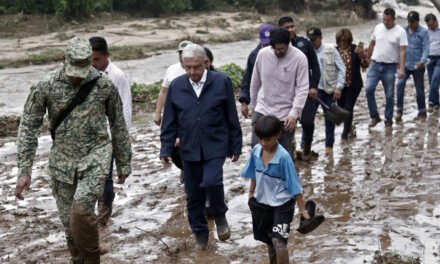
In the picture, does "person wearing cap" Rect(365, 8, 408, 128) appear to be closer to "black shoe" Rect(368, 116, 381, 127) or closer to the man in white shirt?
"black shoe" Rect(368, 116, 381, 127)

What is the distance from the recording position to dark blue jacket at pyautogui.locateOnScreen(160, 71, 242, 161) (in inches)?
240

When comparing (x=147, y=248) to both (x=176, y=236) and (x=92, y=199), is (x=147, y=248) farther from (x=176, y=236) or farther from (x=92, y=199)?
(x=92, y=199)

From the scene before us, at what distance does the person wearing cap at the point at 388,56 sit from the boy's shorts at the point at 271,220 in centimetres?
648

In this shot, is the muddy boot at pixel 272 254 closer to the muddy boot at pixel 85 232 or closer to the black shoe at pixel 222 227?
the black shoe at pixel 222 227

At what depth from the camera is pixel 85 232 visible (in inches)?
209

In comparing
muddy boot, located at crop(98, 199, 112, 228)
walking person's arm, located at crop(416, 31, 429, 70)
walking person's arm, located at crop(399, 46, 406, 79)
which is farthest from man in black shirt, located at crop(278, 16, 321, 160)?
walking person's arm, located at crop(416, 31, 429, 70)

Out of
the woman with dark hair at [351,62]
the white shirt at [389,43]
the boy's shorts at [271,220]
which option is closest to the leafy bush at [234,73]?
the white shirt at [389,43]

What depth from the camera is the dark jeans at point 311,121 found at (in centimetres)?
943

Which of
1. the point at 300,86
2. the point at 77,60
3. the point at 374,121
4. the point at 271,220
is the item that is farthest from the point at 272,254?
the point at 374,121

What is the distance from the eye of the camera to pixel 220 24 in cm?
3866

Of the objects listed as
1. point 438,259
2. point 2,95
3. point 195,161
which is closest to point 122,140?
point 195,161

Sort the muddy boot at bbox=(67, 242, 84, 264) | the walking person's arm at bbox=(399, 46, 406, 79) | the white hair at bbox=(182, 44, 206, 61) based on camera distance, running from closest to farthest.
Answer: the muddy boot at bbox=(67, 242, 84, 264) < the white hair at bbox=(182, 44, 206, 61) < the walking person's arm at bbox=(399, 46, 406, 79)

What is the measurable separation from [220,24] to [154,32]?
534 centimetres

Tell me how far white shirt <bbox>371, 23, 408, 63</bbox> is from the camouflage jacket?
6880 mm
